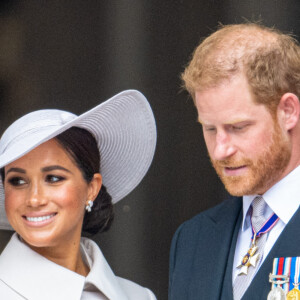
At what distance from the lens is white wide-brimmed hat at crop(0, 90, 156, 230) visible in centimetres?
275

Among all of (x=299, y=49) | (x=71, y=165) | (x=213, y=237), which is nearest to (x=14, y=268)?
(x=71, y=165)

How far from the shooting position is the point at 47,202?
2758 millimetres

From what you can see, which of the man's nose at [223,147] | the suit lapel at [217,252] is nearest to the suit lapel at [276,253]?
the suit lapel at [217,252]

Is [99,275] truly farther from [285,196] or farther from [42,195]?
[285,196]

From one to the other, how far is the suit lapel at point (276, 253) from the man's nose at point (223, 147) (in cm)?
30

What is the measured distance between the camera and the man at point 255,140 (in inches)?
102

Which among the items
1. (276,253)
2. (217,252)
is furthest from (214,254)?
(276,253)

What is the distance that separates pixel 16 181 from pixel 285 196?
0.94m

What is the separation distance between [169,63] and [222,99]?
1334mm

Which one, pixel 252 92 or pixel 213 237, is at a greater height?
pixel 252 92

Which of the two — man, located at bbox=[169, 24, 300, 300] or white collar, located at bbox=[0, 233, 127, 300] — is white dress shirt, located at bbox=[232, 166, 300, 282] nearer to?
man, located at bbox=[169, 24, 300, 300]

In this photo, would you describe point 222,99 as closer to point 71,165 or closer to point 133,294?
point 71,165

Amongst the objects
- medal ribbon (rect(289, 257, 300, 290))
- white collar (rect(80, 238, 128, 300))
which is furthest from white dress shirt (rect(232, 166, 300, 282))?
white collar (rect(80, 238, 128, 300))

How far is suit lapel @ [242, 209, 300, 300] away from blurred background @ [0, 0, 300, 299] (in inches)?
54.5
